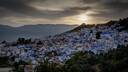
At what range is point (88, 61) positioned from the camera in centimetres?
6103

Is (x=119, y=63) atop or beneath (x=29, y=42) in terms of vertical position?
atop

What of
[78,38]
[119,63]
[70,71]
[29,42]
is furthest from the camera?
[29,42]

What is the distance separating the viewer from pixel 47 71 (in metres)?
63.0

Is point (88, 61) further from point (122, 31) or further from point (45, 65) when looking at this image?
point (122, 31)

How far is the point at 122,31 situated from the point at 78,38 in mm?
22032

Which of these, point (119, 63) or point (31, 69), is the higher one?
point (119, 63)

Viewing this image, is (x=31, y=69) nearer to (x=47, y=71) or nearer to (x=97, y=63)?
(x=47, y=71)

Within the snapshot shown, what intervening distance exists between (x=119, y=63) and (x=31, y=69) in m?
27.7

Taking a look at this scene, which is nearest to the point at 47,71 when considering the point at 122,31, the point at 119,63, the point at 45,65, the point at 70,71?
the point at 45,65

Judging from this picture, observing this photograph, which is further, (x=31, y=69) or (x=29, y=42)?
(x=29, y=42)

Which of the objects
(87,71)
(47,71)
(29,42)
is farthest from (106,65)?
(29,42)

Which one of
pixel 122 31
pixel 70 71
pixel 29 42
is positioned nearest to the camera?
pixel 70 71

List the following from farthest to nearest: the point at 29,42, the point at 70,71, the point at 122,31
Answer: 1. the point at 29,42
2. the point at 122,31
3. the point at 70,71

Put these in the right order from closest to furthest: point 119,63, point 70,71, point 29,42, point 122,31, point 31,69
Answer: point 119,63 → point 70,71 → point 31,69 → point 122,31 → point 29,42
